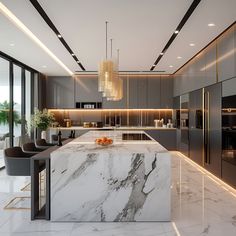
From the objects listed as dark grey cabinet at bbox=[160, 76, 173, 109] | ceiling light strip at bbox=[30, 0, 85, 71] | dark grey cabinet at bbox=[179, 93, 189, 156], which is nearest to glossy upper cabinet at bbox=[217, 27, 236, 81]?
dark grey cabinet at bbox=[179, 93, 189, 156]

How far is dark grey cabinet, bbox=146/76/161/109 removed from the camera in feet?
29.7

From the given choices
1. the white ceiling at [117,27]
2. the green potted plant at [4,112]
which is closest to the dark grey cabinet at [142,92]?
the white ceiling at [117,27]

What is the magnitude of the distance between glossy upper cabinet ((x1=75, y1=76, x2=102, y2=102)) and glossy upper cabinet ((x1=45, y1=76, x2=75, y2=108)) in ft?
0.66

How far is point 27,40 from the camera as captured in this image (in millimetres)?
4957

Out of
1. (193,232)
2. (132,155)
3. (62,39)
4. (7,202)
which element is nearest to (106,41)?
(62,39)

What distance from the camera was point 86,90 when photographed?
9.08 metres

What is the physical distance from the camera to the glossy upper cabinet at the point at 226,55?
14.3 ft

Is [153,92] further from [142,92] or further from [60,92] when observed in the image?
[60,92]

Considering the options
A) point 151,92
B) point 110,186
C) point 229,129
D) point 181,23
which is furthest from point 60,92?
point 110,186

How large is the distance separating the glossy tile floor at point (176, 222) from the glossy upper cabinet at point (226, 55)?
1.96 m

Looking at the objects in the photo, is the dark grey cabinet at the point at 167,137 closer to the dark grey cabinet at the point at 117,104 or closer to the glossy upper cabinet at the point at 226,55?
the dark grey cabinet at the point at 117,104

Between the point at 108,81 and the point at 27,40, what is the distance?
6.11ft

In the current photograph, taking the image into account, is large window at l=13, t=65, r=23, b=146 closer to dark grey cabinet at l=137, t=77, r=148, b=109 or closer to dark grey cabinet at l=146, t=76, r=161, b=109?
dark grey cabinet at l=137, t=77, r=148, b=109

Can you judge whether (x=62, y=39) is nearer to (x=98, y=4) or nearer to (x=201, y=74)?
(x=98, y=4)
